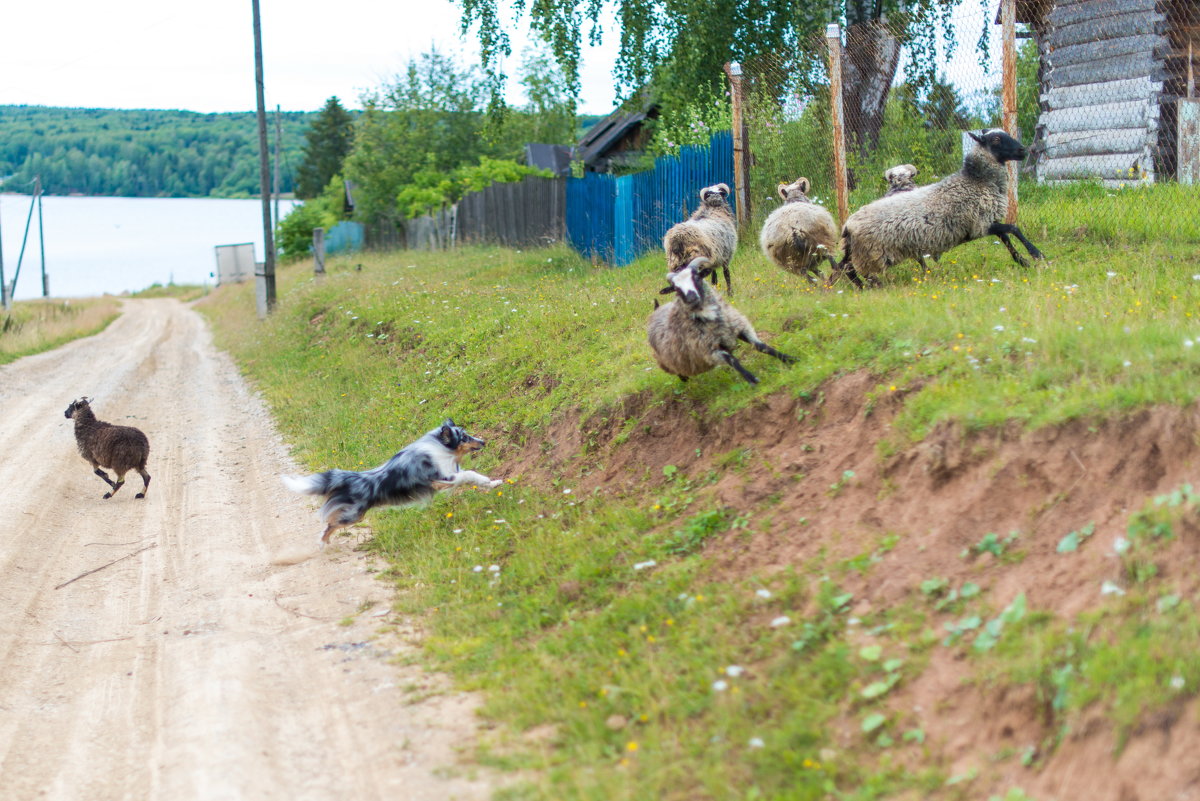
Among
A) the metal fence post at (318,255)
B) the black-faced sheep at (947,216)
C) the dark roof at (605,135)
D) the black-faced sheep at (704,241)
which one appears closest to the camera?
the black-faced sheep at (947,216)

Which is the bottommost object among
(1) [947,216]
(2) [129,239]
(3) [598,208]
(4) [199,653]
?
(4) [199,653]

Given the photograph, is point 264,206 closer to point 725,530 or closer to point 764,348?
point 764,348

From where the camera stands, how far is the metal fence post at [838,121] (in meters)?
12.3

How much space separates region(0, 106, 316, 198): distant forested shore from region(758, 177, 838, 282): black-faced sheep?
6625 cm

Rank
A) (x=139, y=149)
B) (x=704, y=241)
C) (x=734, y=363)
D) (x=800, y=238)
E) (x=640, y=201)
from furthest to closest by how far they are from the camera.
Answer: (x=139, y=149)
(x=640, y=201)
(x=704, y=241)
(x=800, y=238)
(x=734, y=363)

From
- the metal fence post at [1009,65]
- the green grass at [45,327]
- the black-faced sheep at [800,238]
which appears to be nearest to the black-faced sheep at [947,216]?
the metal fence post at [1009,65]

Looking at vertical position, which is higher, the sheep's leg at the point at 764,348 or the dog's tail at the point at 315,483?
the sheep's leg at the point at 764,348

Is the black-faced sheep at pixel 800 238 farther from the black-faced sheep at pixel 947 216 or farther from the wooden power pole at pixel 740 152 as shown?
the wooden power pole at pixel 740 152

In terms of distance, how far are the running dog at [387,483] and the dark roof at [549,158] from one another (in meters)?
36.8

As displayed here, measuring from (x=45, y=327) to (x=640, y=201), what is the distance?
22.1 metres

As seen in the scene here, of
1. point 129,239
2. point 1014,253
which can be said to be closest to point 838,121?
point 1014,253

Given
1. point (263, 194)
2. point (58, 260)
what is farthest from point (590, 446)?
point (58, 260)

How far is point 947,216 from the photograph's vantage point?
32.5 ft

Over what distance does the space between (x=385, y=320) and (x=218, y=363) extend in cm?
626
